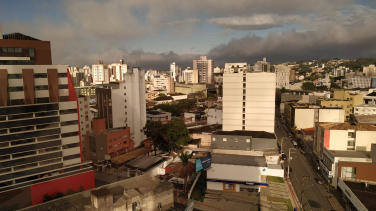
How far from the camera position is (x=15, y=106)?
24.0 m

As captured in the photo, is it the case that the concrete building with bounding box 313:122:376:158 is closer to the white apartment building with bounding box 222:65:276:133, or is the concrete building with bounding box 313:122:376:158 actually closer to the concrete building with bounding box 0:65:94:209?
the white apartment building with bounding box 222:65:276:133

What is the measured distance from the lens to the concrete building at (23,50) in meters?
25.0

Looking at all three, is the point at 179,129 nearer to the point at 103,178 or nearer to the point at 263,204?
the point at 103,178

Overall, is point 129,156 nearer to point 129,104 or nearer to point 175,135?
point 175,135

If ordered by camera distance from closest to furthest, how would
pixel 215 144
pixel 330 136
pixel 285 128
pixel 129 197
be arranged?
1. pixel 129 197
2. pixel 330 136
3. pixel 215 144
4. pixel 285 128


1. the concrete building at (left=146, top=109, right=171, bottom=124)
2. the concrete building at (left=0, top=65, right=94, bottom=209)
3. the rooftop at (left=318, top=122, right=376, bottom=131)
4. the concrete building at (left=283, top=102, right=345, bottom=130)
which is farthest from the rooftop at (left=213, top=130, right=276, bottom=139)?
the concrete building at (left=146, top=109, right=171, bottom=124)

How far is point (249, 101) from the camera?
1618 inches

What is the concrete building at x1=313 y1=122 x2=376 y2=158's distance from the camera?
3120 cm

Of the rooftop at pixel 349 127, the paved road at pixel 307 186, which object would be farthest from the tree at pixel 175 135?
the rooftop at pixel 349 127

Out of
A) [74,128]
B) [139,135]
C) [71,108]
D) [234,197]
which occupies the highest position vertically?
[71,108]

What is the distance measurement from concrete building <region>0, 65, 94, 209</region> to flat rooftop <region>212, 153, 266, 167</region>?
47.9ft

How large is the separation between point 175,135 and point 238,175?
40.6 feet

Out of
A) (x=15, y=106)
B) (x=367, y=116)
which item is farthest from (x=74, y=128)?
(x=367, y=116)

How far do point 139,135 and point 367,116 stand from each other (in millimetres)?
44113
